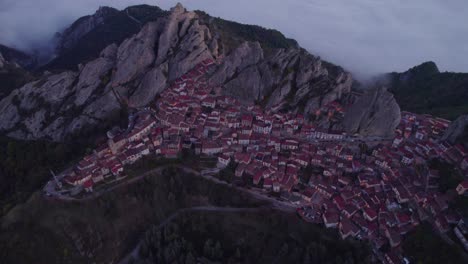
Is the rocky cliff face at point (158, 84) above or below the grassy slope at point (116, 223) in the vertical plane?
above

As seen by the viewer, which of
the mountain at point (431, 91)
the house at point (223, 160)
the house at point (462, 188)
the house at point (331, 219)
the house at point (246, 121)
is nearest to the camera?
the house at point (331, 219)

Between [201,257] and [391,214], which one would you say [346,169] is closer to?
[391,214]

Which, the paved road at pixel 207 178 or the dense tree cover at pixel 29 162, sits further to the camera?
the dense tree cover at pixel 29 162

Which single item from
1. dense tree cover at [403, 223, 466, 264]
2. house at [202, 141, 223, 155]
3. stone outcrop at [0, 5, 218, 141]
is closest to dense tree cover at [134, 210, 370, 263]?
dense tree cover at [403, 223, 466, 264]

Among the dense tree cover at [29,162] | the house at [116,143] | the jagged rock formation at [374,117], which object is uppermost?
the jagged rock formation at [374,117]

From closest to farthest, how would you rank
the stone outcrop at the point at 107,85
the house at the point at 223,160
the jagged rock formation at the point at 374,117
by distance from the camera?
the house at the point at 223,160, the jagged rock formation at the point at 374,117, the stone outcrop at the point at 107,85

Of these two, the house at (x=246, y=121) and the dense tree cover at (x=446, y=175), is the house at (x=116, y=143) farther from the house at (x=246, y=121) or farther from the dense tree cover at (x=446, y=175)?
the dense tree cover at (x=446, y=175)

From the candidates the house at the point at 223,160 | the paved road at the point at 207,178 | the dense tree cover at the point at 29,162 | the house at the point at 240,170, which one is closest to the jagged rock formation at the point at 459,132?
the paved road at the point at 207,178
